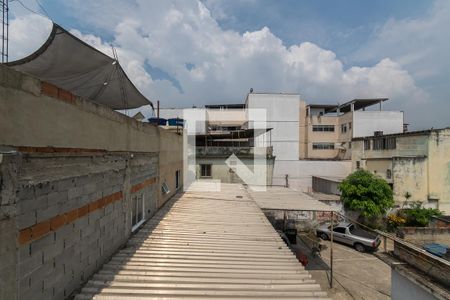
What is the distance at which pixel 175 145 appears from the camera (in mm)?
12078

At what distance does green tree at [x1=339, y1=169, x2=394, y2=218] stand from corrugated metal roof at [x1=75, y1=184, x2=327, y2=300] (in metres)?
13.2

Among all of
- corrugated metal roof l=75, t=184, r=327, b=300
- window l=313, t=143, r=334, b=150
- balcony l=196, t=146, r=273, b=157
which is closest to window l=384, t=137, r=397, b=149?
balcony l=196, t=146, r=273, b=157

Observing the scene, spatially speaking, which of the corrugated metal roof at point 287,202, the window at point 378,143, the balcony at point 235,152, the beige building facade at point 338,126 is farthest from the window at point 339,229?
the beige building facade at point 338,126

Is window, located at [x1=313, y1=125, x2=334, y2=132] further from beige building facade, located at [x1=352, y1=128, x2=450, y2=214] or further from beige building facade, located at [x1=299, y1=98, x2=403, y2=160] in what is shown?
beige building facade, located at [x1=352, y1=128, x2=450, y2=214]

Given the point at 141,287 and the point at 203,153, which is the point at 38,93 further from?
the point at 203,153

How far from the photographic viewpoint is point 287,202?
1185 centimetres

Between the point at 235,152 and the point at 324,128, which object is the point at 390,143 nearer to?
the point at 324,128

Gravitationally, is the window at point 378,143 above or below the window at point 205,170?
above

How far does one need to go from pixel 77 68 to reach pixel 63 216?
15.2ft

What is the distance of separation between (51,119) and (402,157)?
996 inches

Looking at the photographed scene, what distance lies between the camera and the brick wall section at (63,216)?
2795 mm

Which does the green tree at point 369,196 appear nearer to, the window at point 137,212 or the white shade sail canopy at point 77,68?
the window at point 137,212

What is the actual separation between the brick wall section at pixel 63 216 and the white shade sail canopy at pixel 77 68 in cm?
144

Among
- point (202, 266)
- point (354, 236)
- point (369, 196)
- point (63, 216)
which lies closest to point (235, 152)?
point (354, 236)
